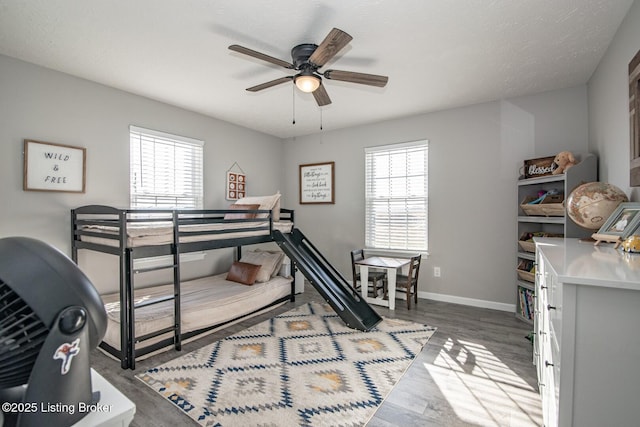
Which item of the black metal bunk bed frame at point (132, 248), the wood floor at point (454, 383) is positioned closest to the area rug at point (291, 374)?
the wood floor at point (454, 383)

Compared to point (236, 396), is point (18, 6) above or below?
above

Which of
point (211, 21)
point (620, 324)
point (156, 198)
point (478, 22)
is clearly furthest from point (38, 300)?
point (156, 198)

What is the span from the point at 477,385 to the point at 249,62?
3.08 meters

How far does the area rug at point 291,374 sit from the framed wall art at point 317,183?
227 centimetres

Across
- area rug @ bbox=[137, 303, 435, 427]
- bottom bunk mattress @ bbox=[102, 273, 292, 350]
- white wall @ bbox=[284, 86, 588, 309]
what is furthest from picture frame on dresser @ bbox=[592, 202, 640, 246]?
bottom bunk mattress @ bbox=[102, 273, 292, 350]

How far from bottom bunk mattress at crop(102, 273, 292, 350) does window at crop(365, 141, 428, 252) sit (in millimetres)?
1508

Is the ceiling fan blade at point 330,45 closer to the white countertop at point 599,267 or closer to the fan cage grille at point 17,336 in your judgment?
the white countertop at point 599,267

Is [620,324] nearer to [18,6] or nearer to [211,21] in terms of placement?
[211,21]

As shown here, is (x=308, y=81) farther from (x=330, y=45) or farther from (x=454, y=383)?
(x=454, y=383)

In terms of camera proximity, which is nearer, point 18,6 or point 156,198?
point 18,6

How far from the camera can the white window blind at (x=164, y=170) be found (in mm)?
3445

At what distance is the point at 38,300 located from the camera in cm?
51

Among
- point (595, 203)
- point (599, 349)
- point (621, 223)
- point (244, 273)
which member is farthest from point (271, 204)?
point (599, 349)

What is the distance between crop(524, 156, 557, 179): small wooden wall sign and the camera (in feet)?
10.4
